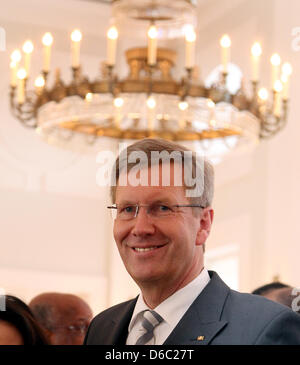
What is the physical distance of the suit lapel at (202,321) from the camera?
94.4 inches

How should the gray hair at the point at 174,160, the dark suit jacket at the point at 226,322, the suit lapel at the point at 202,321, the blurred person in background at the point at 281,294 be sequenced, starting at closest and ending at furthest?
1. the dark suit jacket at the point at 226,322
2. the suit lapel at the point at 202,321
3. the gray hair at the point at 174,160
4. the blurred person in background at the point at 281,294

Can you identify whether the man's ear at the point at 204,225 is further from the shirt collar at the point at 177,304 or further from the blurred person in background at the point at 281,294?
the blurred person in background at the point at 281,294

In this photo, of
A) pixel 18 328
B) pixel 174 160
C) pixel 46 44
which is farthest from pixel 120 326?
pixel 46 44

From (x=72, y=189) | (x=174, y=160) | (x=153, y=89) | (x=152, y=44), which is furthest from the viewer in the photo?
(x=72, y=189)

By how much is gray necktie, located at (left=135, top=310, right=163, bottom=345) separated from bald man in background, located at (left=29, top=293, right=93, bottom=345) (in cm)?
154

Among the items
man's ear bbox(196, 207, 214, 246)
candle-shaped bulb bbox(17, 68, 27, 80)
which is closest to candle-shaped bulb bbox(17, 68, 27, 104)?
candle-shaped bulb bbox(17, 68, 27, 80)

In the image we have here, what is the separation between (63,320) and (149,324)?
164 centimetres

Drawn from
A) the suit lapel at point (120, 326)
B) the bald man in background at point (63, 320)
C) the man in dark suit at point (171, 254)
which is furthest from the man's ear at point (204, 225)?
the bald man in background at point (63, 320)

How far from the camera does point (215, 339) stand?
7.81 feet

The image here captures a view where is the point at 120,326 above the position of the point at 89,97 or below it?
below

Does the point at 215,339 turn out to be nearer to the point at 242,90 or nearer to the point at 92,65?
the point at 242,90

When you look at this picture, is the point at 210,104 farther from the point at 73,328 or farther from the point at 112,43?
the point at 73,328

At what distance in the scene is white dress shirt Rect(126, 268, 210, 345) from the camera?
2490 millimetres

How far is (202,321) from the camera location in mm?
2430
